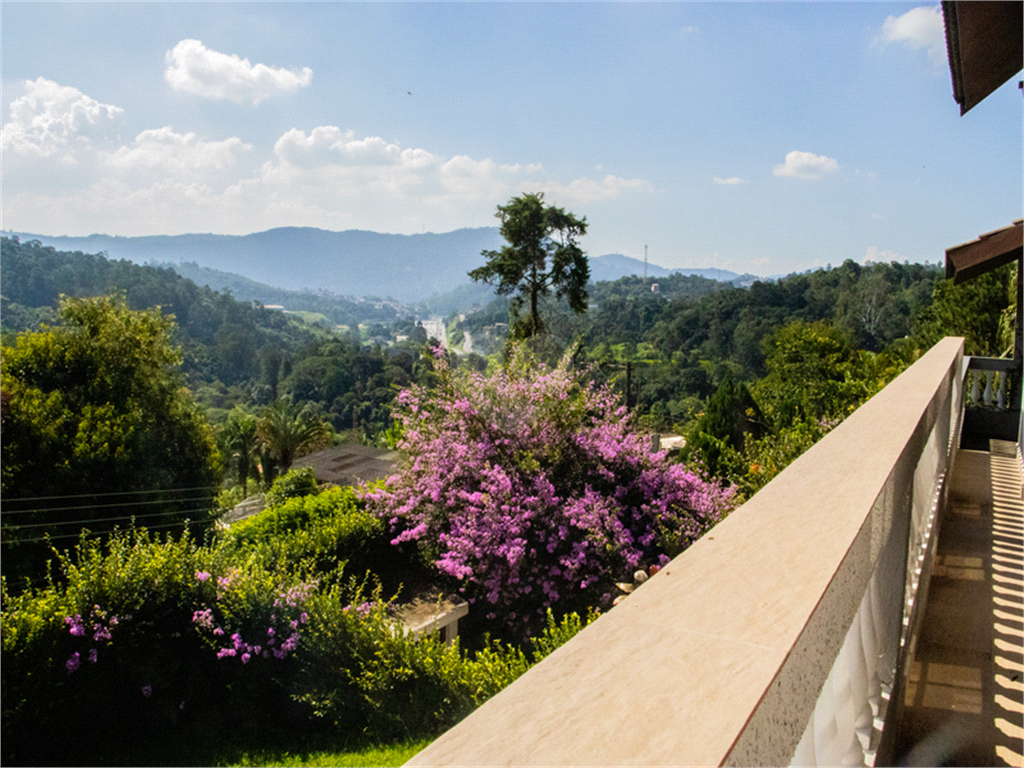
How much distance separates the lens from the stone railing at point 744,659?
0.48 metres

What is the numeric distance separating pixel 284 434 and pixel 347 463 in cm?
395

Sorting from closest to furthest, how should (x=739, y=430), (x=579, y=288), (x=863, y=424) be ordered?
(x=863, y=424) < (x=739, y=430) < (x=579, y=288)

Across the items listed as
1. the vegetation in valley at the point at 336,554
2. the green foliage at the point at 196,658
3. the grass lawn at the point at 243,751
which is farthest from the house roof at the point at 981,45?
the grass lawn at the point at 243,751

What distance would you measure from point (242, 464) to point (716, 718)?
37.0 meters

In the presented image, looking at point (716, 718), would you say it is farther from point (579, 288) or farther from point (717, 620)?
point (579, 288)

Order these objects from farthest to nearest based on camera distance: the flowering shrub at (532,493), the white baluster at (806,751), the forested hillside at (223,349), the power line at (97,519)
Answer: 1. the forested hillside at (223,349)
2. the power line at (97,519)
3. the flowering shrub at (532,493)
4. the white baluster at (806,751)

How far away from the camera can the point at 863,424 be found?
6.12 ft

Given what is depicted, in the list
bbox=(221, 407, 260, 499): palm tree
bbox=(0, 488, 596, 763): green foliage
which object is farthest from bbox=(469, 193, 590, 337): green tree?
bbox=(0, 488, 596, 763): green foliage

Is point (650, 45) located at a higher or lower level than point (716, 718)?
higher

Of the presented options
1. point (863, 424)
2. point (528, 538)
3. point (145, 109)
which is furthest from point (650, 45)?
point (145, 109)

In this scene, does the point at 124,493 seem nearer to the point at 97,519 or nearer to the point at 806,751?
the point at 97,519

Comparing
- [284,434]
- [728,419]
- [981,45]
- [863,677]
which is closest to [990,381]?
[981,45]

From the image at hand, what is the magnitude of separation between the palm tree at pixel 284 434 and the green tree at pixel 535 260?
11886 millimetres

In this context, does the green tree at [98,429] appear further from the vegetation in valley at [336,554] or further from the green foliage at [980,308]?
the green foliage at [980,308]
